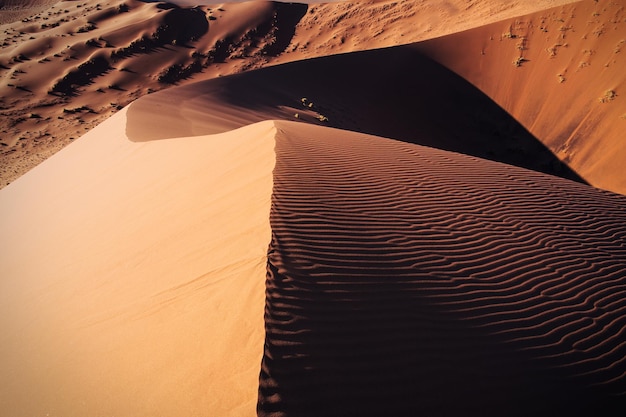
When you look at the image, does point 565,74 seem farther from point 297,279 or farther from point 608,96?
point 297,279

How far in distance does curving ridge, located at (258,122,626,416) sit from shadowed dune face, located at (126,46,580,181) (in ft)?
22.8

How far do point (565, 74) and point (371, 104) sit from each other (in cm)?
766

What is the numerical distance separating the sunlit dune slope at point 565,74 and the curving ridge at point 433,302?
8.98 m

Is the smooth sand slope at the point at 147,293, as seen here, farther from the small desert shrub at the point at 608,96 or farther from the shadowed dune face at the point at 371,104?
the small desert shrub at the point at 608,96

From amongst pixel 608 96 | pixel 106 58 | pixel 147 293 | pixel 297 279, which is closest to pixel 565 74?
pixel 608 96

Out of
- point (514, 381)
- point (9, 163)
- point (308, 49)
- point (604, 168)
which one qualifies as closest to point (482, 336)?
point (514, 381)

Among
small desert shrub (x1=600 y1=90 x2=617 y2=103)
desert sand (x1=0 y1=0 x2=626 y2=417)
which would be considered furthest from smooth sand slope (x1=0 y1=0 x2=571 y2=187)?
desert sand (x1=0 y1=0 x2=626 y2=417)

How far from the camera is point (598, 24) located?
14.9 meters

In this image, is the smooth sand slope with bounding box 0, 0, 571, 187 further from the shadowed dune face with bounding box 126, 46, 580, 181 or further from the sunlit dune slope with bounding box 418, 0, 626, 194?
the shadowed dune face with bounding box 126, 46, 580, 181

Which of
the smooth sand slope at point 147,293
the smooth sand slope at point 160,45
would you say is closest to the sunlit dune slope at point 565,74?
the smooth sand slope at point 160,45

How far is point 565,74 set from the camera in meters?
14.9

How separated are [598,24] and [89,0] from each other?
46068mm

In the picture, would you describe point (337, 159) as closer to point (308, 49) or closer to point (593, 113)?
point (593, 113)

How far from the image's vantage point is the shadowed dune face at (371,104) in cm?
1248
